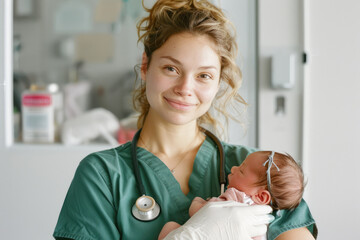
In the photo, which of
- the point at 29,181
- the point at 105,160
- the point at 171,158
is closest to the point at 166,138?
the point at 171,158

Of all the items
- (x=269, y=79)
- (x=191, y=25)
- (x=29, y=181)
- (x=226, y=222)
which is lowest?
(x=29, y=181)

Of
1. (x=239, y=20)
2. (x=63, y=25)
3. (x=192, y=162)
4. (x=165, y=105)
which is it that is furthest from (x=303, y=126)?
(x=63, y=25)

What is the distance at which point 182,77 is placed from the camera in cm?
109

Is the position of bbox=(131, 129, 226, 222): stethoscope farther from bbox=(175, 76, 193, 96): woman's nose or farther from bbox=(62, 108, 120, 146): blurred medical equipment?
bbox=(62, 108, 120, 146): blurred medical equipment

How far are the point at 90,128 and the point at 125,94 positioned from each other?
37cm

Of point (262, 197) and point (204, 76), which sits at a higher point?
point (204, 76)

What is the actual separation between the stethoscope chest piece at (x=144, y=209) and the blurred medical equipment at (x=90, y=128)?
112 cm

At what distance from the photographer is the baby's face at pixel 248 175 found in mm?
1087

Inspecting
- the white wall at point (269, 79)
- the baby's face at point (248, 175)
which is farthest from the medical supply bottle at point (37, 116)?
the baby's face at point (248, 175)

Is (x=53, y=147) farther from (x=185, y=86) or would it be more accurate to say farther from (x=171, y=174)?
(x=185, y=86)

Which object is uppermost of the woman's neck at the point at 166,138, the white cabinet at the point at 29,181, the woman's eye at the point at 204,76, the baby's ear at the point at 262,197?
the woman's eye at the point at 204,76

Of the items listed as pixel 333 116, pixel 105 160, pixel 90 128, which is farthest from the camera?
pixel 90 128

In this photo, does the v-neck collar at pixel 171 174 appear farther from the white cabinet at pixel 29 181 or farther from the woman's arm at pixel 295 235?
the white cabinet at pixel 29 181

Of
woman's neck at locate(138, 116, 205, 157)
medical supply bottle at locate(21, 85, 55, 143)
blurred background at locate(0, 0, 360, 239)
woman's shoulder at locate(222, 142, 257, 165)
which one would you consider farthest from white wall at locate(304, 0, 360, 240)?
medical supply bottle at locate(21, 85, 55, 143)
